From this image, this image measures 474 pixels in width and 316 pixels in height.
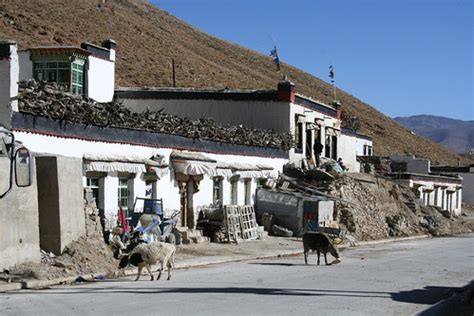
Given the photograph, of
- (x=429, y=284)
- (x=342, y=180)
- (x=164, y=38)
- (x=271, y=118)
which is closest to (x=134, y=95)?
(x=271, y=118)

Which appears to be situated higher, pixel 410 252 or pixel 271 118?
pixel 271 118

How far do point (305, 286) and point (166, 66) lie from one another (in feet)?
239

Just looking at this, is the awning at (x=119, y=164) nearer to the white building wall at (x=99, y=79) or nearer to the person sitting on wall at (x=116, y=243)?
the person sitting on wall at (x=116, y=243)

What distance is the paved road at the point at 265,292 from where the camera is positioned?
1327 cm

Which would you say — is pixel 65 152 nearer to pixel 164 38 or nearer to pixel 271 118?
pixel 271 118

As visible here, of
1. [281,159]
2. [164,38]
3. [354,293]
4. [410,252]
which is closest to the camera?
[354,293]

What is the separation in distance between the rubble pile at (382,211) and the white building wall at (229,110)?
4.48 metres

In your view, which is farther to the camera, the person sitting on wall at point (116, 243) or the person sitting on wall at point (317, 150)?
the person sitting on wall at point (317, 150)

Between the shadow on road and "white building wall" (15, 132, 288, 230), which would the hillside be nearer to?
"white building wall" (15, 132, 288, 230)

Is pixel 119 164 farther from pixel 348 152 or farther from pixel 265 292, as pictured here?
pixel 348 152

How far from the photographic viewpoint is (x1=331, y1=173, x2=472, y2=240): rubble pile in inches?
1505

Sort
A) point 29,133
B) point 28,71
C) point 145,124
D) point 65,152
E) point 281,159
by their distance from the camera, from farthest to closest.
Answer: point 281,159 → point 28,71 → point 145,124 → point 65,152 → point 29,133

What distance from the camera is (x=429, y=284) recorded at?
18984 mm

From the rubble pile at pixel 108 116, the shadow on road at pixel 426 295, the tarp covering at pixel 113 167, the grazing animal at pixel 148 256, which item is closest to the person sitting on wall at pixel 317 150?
the rubble pile at pixel 108 116
